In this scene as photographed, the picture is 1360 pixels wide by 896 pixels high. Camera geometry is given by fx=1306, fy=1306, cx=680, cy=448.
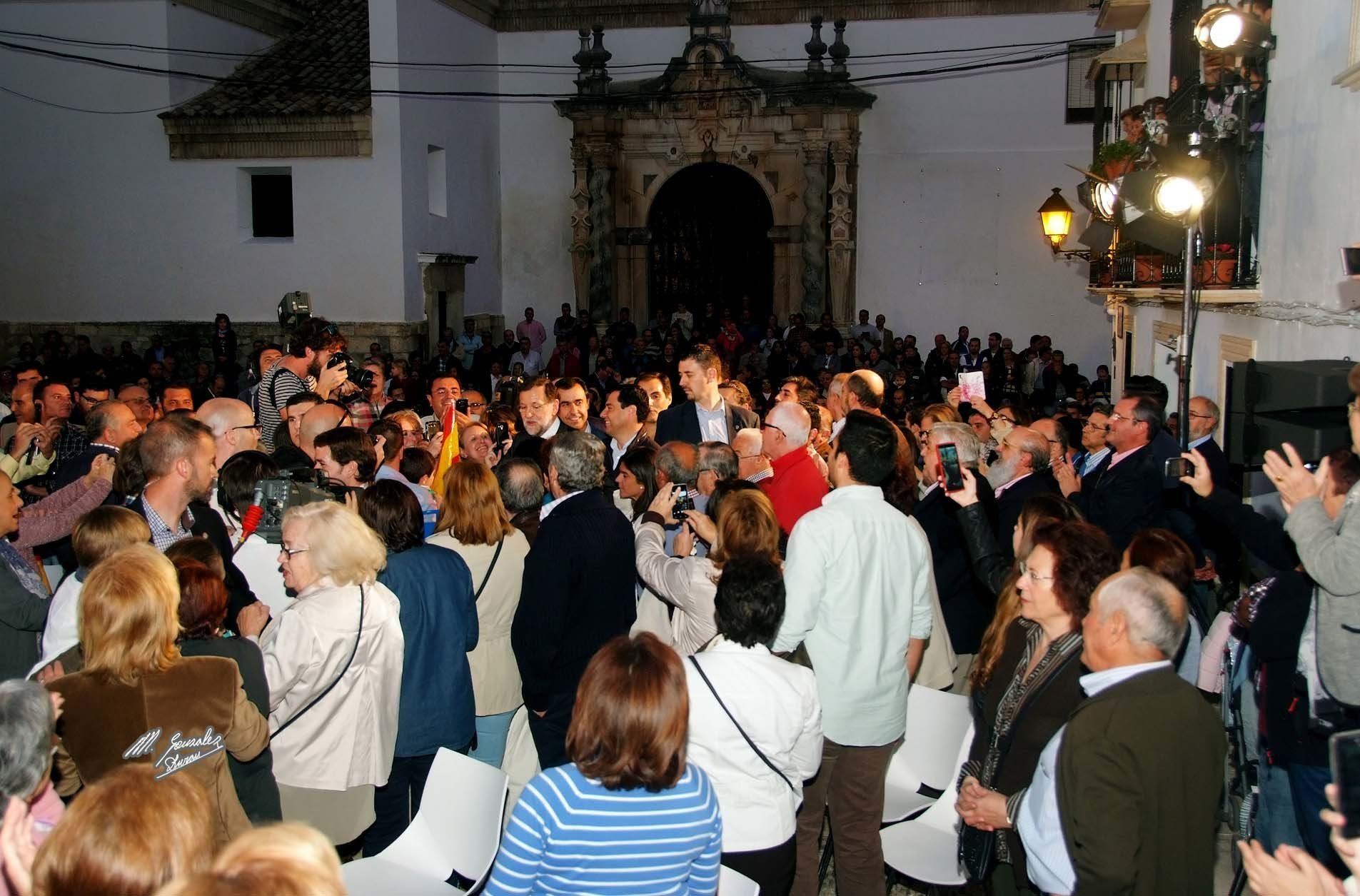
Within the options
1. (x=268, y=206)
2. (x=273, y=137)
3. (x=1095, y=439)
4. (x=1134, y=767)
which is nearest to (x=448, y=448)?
(x=1095, y=439)

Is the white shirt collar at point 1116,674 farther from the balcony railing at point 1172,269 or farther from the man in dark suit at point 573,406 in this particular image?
the balcony railing at point 1172,269

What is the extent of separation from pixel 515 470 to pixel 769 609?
6.83 feet

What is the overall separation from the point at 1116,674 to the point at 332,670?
99.4 inches

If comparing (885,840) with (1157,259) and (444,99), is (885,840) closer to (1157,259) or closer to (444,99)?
(1157,259)

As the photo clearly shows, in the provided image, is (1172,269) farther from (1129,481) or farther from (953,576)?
(953,576)

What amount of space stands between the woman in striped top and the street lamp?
678 cm

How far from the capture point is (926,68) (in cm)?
2038

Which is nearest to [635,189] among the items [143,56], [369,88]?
[369,88]

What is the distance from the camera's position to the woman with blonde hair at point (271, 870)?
200 centimetres

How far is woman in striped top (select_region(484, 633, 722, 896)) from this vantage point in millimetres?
2896

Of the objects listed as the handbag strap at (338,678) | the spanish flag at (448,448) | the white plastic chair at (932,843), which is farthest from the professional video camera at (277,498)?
the white plastic chair at (932,843)

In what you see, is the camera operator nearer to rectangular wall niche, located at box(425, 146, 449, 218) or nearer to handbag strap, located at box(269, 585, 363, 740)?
handbag strap, located at box(269, 585, 363, 740)

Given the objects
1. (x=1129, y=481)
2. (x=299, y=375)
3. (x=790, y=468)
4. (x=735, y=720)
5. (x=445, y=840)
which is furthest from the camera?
(x=299, y=375)

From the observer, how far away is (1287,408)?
16.5 ft
